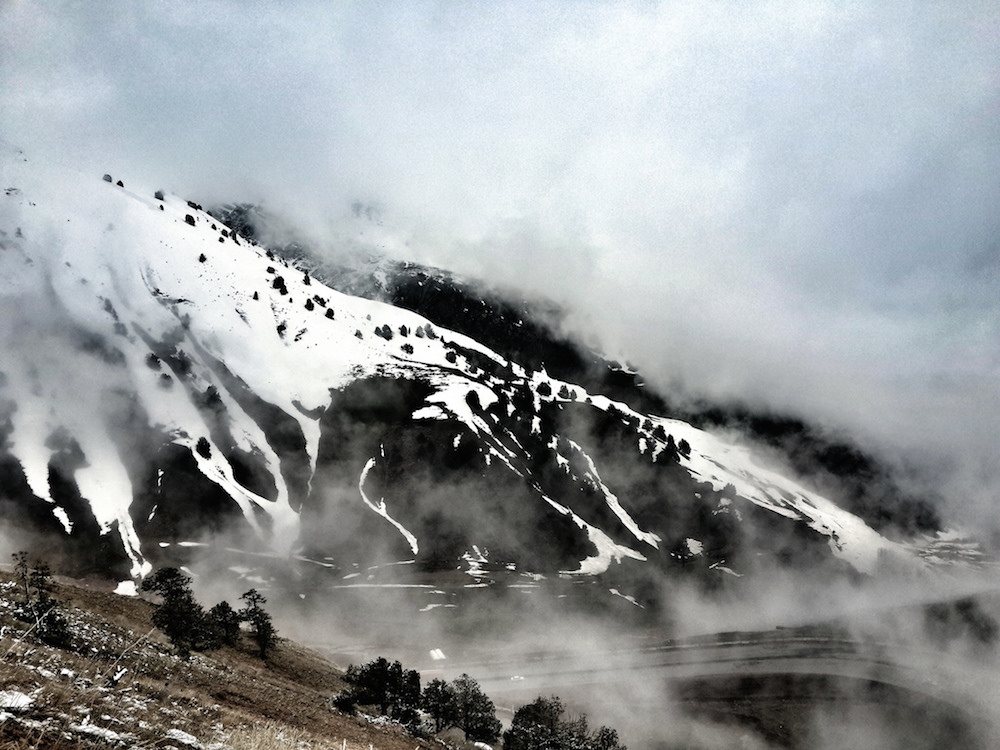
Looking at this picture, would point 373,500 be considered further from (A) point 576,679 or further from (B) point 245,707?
(B) point 245,707

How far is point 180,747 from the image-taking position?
8.14 metres

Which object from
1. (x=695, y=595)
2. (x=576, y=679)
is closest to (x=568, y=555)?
(x=695, y=595)

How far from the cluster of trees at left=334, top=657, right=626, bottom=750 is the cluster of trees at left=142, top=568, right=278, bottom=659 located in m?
12.7

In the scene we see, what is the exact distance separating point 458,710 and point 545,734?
39.2 feet

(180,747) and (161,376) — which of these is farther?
(161,376)

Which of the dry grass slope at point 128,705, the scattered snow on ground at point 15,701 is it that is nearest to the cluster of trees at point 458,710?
the dry grass slope at point 128,705

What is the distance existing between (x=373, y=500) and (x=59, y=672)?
183 metres

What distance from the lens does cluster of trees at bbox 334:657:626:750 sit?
186ft

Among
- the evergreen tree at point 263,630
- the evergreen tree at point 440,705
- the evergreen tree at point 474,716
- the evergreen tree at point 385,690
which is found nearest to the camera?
the evergreen tree at point 385,690

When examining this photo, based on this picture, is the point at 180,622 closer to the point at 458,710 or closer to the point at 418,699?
the point at 418,699

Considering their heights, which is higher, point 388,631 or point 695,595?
point 695,595

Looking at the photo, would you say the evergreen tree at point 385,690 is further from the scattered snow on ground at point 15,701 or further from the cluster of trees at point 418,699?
the scattered snow on ground at point 15,701

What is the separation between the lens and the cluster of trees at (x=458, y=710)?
56562mm

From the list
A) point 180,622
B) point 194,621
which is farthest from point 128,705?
point 194,621
